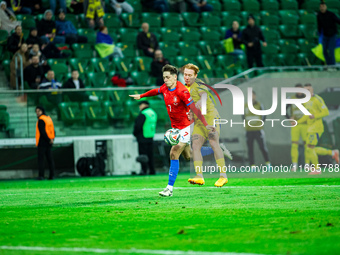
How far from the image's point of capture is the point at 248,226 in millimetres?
6922

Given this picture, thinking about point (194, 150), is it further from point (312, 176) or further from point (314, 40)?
point (314, 40)

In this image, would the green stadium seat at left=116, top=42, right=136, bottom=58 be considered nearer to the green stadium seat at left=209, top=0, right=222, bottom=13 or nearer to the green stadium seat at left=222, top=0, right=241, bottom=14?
the green stadium seat at left=209, top=0, right=222, bottom=13

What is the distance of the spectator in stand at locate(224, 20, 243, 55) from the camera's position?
869 inches

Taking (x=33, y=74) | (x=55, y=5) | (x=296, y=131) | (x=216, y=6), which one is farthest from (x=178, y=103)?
(x=216, y=6)

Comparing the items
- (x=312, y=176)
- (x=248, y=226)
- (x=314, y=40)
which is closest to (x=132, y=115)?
(x=312, y=176)

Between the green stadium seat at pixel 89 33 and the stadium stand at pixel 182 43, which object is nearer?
the stadium stand at pixel 182 43

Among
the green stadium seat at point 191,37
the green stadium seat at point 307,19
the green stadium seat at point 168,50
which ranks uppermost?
the green stadium seat at point 307,19

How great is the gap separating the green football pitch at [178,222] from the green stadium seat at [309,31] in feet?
41.1

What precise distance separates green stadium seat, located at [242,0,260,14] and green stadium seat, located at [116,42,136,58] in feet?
19.3

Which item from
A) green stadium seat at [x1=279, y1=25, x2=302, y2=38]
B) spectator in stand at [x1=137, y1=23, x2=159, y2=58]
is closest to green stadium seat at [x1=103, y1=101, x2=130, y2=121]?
spectator in stand at [x1=137, y1=23, x2=159, y2=58]

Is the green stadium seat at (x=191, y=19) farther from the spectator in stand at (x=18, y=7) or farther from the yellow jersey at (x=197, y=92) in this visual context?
the yellow jersey at (x=197, y=92)

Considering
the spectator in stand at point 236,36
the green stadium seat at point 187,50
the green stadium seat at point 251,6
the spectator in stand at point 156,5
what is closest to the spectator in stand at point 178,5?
the spectator in stand at point 156,5

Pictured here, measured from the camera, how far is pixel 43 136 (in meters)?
17.7

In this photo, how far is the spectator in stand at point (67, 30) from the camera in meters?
20.9
